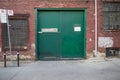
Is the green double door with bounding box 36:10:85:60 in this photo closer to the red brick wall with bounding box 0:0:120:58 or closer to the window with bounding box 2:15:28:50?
the red brick wall with bounding box 0:0:120:58

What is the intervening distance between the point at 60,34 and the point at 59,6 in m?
1.64

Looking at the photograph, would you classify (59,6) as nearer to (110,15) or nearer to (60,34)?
(60,34)

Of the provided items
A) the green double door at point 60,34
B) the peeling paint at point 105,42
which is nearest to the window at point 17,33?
the green double door at point 60,34

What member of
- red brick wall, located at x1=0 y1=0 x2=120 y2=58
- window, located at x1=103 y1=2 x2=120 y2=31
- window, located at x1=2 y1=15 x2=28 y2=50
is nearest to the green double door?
red brick wall, located at x1=0 y1=0 x2=120 y2=58

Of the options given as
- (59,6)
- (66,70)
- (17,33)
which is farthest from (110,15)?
(17,33)

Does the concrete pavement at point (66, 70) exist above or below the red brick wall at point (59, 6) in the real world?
below

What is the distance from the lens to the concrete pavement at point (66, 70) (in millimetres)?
12484

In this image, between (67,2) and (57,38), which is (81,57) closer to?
(57,38)

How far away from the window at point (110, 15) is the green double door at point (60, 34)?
50.7 inches

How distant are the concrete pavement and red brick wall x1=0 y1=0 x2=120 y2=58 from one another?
46.5 inches

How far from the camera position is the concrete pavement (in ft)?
41.0

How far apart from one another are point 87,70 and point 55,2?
525 cm

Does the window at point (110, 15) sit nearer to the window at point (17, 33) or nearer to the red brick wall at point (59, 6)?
the red brick wall at point (59, 6)

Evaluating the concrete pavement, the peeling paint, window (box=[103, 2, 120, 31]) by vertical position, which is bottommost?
the concrete pavement
